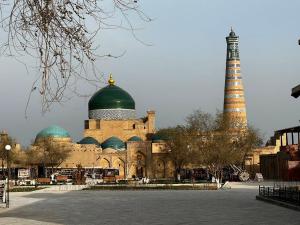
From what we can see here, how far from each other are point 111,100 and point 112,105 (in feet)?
2.60

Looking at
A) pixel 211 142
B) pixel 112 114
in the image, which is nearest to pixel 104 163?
pixel 112 114

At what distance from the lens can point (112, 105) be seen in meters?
90.1

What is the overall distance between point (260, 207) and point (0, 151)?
5234 cm

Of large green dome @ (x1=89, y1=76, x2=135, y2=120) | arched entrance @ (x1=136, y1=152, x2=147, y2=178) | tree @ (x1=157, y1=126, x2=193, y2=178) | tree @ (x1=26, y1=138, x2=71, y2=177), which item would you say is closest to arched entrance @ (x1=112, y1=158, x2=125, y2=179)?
arched entrance @ (x1=136, y1=152, x2=147, y2=178)

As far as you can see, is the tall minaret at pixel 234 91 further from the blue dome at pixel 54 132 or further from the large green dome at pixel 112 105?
the blue dome at pixel 54 132

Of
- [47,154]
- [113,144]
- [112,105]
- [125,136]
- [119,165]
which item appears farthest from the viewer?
[125,136]

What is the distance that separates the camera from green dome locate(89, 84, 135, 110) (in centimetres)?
9000

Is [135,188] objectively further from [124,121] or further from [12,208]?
[124,121]

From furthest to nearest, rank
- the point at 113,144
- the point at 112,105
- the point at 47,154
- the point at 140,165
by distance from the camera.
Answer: the point at 112,105 < the point at 113,144 < the point at 140,165 < the point at 47,154

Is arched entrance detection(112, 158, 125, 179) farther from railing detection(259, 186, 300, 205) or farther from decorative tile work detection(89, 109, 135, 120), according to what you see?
railing detection(259, 186, 300, 205)

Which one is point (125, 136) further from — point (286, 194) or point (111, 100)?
point (286, 194)

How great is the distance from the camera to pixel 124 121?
3593 inches

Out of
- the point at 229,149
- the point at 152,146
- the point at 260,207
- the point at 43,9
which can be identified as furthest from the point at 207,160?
the point at 43,9

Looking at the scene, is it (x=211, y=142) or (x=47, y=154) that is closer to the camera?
(x=211, y=142)
